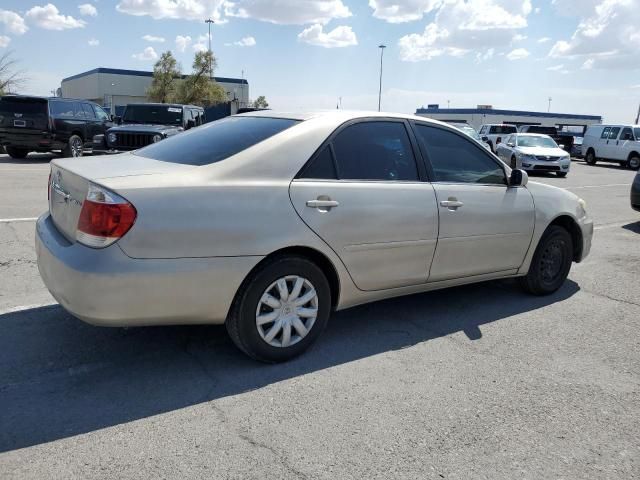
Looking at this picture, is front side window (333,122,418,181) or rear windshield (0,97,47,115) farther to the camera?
rear windshield (0,97,47,115)

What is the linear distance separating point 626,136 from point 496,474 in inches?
1102

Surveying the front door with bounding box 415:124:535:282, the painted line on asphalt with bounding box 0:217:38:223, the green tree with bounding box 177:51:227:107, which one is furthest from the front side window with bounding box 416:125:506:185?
→ the green tree with bounding box 177:51:227:107

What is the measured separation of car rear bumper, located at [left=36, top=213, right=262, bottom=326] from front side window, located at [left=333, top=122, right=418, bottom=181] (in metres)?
1.03

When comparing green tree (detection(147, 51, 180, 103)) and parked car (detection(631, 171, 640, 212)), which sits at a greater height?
green tree (detection(147, 51, 180, 103))

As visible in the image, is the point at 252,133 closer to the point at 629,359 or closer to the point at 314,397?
the point at 314,397

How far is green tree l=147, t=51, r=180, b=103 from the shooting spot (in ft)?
189

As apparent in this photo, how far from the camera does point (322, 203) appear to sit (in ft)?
11.7

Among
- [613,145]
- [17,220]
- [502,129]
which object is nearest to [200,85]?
[502,129]

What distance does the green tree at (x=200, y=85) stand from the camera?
5534 centimetres

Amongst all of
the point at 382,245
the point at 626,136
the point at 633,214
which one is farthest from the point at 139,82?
the point at 382,245

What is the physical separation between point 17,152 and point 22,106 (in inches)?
70.3

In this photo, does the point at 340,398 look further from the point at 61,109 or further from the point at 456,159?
the point at 61,109

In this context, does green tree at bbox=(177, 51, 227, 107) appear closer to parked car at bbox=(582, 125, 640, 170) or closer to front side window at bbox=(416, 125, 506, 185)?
parked car at bbox=(582, 125, 640, 170)

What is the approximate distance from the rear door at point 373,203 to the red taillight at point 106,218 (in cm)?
101
